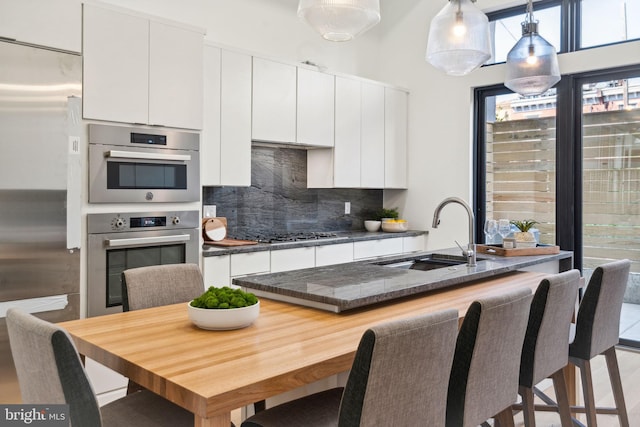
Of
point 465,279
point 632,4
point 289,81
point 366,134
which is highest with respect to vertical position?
point 632,4

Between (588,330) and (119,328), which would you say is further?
(588,330)

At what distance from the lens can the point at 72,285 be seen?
2951 mm

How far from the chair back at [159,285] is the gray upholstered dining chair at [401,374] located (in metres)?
1.18

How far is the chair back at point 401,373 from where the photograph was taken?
49.8 inches

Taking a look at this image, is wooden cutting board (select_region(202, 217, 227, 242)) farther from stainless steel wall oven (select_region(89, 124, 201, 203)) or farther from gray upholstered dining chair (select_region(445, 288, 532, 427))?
gray upholstered dining chair (select_region(445, 288, 532, 427))

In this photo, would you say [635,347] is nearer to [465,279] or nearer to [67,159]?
[465,279]

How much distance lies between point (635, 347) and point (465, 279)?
2.62 meters

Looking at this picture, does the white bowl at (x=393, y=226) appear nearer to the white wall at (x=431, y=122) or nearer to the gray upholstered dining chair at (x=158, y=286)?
the white wall at (x=431, y=122)

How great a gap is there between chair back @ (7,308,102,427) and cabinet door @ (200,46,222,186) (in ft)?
Result: 7.87

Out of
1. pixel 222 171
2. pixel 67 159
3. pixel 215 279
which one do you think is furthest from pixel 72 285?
pixel 222 171

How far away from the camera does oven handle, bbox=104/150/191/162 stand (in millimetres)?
3107

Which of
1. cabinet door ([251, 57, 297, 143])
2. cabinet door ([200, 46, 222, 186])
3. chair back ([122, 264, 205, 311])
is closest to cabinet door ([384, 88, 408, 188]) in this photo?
cabinet door ([251, 57, 297, 143])

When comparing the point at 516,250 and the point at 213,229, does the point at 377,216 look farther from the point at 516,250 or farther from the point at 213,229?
the point at 516,250

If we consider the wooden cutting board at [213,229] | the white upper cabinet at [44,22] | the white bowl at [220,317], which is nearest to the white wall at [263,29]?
the white upper cabinet at [44,22]
